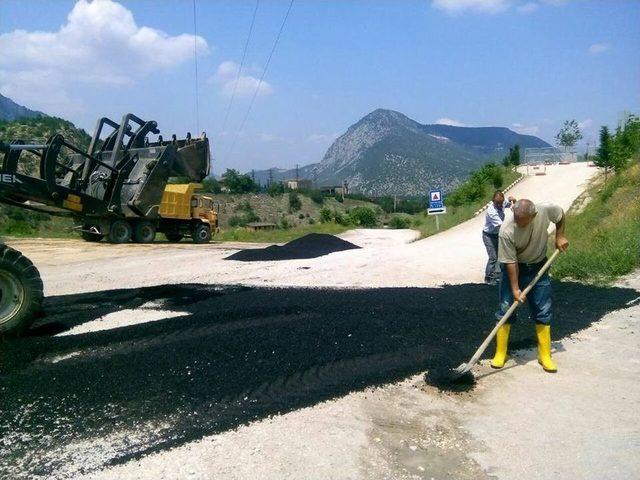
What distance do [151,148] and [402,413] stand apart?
46.3 ft

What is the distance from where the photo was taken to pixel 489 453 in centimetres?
359

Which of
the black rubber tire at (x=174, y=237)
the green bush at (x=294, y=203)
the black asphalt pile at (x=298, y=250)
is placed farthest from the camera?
the green bush at (x=294, y=203)

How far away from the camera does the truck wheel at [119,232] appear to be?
18641mm

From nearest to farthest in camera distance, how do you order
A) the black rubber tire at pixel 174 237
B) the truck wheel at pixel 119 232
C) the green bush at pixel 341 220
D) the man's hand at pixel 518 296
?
1. the man's hand at pixel 518 296
2. the truck wheel at pixel 119 232
3. the black rubber tire at pixel 174 237
4. the green bush at pixel 341 220

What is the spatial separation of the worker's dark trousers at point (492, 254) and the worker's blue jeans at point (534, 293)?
3.77 metres

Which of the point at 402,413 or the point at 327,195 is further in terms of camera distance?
the point at 327,195

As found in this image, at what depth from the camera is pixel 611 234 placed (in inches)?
419

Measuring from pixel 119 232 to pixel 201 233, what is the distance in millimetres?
3659

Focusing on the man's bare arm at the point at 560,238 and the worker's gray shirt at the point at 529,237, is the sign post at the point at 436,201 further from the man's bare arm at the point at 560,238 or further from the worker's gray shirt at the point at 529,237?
the worker's gray shirt at the point at 529,237

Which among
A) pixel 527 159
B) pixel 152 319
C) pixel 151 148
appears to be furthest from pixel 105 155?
pixel 527 159

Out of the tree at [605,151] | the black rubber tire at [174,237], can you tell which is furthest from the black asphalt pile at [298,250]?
the tree at [605,151]

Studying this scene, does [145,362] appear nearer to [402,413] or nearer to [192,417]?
[192,417]

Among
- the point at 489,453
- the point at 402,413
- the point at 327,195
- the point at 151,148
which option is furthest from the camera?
the point at 327,195

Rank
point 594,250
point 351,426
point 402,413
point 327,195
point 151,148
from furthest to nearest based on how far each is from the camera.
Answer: point 327,195
point 151,148
point 594,250
point 402,413
point 351,426
